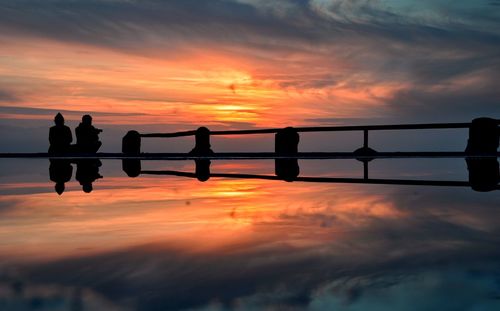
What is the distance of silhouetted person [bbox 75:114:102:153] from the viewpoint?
1072 inches

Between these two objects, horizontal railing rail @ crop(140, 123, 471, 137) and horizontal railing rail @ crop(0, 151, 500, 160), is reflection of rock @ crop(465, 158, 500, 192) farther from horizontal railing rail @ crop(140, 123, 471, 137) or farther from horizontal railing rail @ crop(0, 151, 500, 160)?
horizontal railing rail @ crop(0, 151, 500, 160)

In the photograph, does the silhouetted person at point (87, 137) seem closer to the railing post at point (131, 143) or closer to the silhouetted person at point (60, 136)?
the silhouetted person at point (60, 136)

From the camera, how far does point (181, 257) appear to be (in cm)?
529

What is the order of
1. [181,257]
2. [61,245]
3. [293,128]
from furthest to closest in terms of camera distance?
[293,128]
[61,245]
[181,257]

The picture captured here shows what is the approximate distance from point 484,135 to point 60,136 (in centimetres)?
1581

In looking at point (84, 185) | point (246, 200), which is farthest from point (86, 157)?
point (246, 200)

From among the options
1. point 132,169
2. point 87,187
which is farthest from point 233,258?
point 132,169

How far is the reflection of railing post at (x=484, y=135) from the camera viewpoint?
75.7 feet

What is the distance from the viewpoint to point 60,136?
2714cm

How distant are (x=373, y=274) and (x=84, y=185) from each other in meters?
9.56

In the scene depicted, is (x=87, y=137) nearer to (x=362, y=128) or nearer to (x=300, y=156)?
(x=300, y=156)

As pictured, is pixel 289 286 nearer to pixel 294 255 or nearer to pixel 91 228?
pixel 294 255

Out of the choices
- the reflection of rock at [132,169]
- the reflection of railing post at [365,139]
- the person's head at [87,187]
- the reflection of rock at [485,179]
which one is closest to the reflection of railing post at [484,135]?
the reflection of railing post at [365,139]

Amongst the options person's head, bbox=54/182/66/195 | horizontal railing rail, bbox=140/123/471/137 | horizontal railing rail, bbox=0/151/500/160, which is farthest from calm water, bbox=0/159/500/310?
horizontal railing rail, bbox=0/151/500/160
